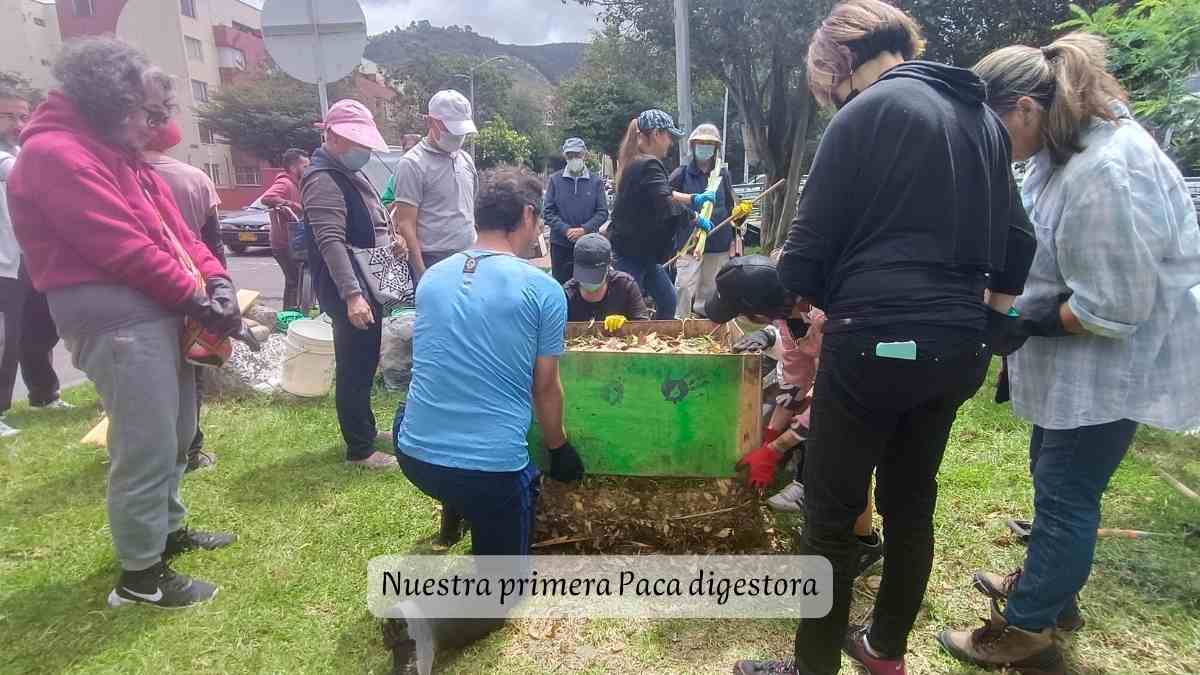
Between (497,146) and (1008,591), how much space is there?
2610cm

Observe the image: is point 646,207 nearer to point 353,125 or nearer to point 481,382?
point 353,125

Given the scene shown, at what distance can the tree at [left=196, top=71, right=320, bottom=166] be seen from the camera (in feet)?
107

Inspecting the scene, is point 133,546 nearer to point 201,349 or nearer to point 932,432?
point 201,349

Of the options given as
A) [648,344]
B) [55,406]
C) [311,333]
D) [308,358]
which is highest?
[648,344]

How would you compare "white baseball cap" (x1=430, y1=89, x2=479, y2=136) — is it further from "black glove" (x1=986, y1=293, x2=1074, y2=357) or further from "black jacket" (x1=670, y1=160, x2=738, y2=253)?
"black glove" (x1=986, y1=293, x2=1074, y2=357)

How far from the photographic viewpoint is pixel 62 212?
2178mm

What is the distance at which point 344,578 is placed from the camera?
2764mm

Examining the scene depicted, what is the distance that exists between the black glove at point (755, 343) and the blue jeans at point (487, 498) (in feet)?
2.92

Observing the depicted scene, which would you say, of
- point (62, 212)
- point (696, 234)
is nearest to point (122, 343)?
point (62, 212)

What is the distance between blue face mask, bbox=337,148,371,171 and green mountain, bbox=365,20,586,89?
252ft

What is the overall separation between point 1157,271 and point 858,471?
99cm

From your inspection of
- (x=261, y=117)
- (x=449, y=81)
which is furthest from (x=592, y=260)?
(x=449, y=81)

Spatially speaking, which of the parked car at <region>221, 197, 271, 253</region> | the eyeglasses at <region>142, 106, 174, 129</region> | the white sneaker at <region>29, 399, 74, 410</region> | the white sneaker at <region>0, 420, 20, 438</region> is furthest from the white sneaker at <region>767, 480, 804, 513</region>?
the parked car at <region>221, 197, 271, 253</region>

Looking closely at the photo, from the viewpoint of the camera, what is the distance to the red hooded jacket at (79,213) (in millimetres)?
2180
